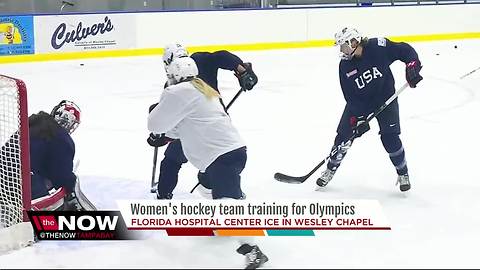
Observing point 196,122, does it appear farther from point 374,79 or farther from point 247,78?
point 374,79

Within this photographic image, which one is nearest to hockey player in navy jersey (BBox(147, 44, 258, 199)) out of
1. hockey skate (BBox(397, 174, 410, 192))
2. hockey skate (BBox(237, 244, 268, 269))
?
hockey skate (BBox(237, 244, 268, 269))

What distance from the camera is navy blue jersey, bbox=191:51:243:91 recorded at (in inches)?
126

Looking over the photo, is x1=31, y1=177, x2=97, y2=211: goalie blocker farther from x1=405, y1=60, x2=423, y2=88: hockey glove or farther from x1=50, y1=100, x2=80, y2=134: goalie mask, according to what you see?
x1=405, y1=60, x2=423, y2=88: hockey glove

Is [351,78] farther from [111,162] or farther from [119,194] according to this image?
[111,162]

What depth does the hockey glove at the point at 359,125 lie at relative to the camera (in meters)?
3.39

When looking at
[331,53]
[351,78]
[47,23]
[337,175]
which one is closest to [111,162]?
[337,175]

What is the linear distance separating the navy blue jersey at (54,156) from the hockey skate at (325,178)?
1.40 metres

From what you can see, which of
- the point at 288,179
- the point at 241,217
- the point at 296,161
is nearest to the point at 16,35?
the point at 296,161

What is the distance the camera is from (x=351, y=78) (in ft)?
10.9

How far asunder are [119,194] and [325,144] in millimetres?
1705

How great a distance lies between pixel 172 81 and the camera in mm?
2564

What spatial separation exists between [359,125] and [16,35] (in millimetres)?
6472

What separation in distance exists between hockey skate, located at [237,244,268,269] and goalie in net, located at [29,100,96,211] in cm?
77

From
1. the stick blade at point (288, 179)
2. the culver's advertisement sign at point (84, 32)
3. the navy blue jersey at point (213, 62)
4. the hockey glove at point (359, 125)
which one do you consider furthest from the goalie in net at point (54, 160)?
the culver's advertisement sign at point (84, 32)
